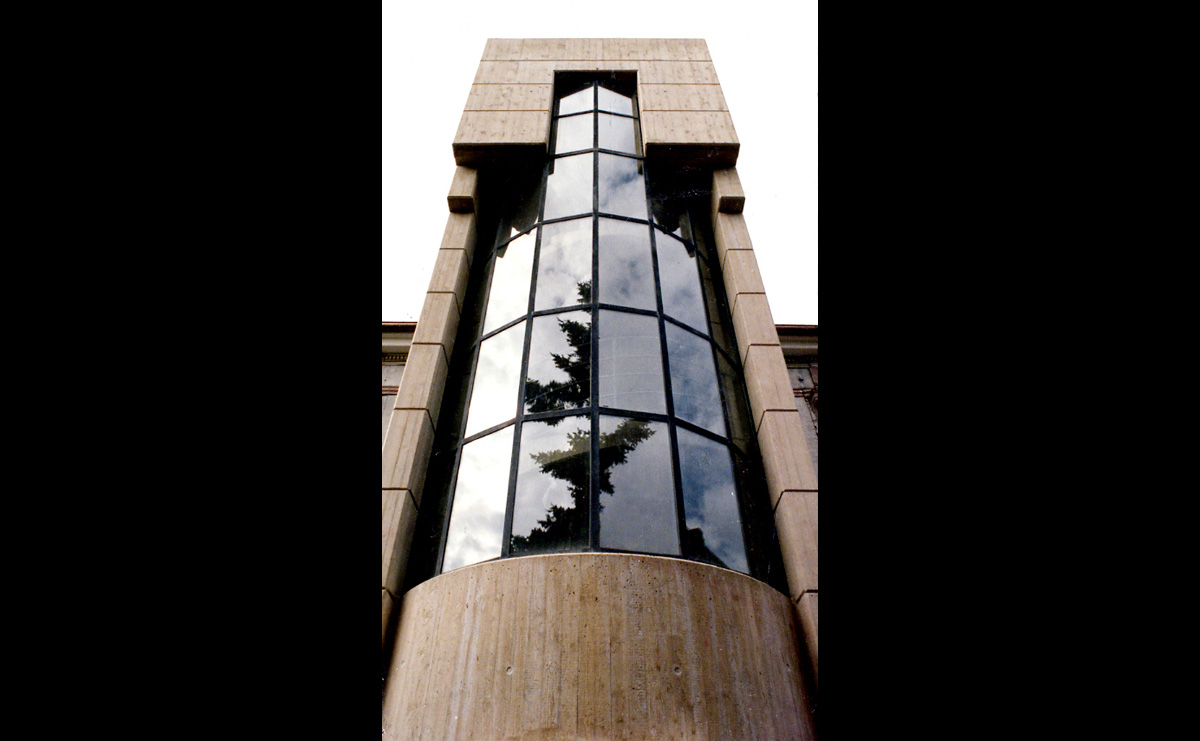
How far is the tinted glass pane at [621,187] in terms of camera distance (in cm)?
1204

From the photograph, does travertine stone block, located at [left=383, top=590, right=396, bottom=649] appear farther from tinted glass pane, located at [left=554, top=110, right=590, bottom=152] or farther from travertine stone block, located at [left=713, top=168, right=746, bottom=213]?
tinted glass pane, located at [left=554, top=110, right=590, bottom=152]

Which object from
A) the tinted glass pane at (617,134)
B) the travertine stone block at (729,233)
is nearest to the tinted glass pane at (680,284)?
the travertine stone block at (729,233)

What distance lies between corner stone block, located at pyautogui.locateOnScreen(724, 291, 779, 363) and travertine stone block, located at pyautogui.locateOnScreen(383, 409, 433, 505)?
4.93m

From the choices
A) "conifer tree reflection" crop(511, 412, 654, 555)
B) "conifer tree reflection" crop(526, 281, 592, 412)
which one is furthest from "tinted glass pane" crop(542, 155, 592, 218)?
"conifer tree reflection" crop(511, 412, 654, 555)

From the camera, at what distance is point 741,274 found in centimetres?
1151

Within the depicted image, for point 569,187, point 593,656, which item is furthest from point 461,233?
point 593,656

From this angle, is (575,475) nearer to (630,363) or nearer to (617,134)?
(630,363)

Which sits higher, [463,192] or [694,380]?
[463,192]

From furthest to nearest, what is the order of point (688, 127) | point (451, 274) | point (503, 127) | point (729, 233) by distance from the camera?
point (688, 127)
point (503, 127)
point (729, 233)
point (451, 274)

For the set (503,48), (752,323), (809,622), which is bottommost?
(809,622)

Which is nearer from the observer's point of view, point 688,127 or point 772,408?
point 772,408

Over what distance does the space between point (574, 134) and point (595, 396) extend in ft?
23.5

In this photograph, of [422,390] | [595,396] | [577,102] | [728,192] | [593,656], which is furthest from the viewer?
[577,102]

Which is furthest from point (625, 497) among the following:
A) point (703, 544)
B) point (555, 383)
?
point (555, 383)
